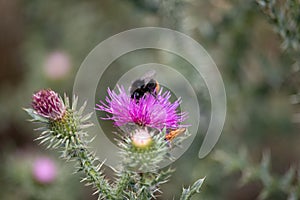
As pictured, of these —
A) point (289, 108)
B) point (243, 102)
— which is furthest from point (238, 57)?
point (289, 108)

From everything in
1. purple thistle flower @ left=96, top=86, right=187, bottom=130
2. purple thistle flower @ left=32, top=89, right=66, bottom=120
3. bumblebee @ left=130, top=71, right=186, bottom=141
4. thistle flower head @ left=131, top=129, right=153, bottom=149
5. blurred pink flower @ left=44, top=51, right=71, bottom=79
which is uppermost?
blurred pink flower @ left=44, top=51, right=71, bottom=79

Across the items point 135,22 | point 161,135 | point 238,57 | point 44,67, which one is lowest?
point 161,135

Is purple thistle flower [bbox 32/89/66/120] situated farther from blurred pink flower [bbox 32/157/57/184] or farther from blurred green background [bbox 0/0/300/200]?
blurred pink flower [bbox 32/157/57/184]

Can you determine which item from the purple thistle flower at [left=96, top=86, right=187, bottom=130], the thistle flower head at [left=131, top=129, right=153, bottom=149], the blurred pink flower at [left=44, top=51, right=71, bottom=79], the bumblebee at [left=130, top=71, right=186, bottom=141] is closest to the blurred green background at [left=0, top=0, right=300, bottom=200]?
the blurred pink flower at [left=44, top=51, right=71, bottom=79]

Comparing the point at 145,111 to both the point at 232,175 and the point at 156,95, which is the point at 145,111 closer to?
the point at 156,95

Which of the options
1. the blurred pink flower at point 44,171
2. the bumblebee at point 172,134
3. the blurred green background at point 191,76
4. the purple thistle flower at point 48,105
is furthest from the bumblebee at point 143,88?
the blurred pink flower at point 44,171

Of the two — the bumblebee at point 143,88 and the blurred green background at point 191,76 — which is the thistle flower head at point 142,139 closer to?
the bumblebee at point 143,88

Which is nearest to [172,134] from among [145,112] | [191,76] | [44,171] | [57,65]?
[145,112]

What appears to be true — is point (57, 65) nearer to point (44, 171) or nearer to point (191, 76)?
point (44, 171)
